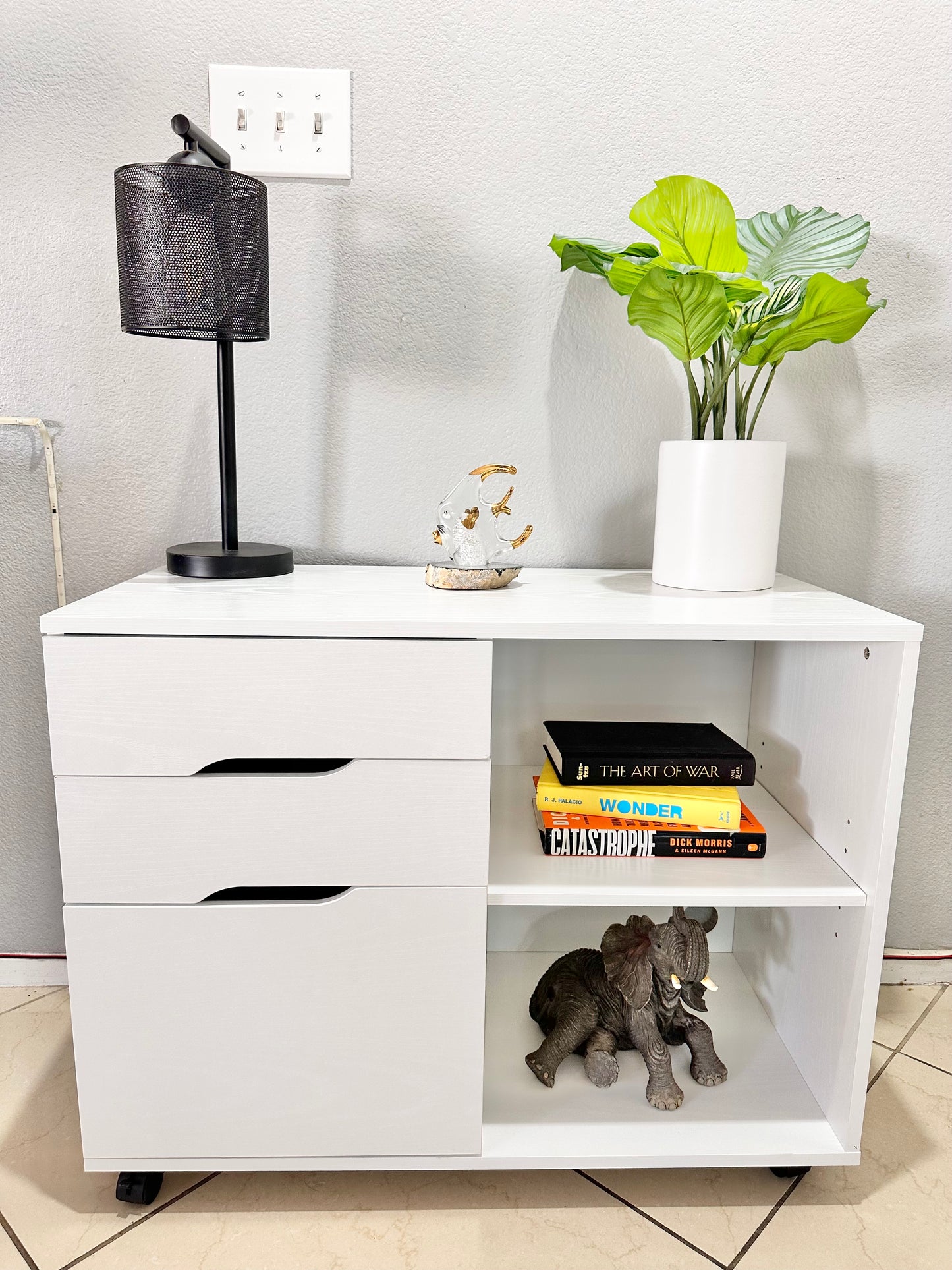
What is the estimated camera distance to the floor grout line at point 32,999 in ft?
3.93

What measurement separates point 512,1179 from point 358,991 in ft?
1.01

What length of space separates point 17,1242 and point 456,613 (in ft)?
2.53

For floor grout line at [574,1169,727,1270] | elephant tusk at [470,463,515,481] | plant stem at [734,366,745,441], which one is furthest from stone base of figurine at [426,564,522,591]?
floor grout line at [574,1169,727,1270]

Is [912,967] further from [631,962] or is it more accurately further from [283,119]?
[283,119]

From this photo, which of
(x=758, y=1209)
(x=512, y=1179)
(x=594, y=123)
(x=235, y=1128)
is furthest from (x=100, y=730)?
(x=594, y=123)

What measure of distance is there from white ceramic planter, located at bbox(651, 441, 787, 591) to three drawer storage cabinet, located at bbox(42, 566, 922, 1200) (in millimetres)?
43

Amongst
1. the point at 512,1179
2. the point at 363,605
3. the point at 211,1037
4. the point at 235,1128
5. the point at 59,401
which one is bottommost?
the point at 512,1179

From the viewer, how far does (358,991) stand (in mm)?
852

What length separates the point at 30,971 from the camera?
4.11ft

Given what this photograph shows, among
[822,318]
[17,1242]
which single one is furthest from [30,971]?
[822,318]

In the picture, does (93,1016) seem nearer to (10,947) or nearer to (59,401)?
(10,947)

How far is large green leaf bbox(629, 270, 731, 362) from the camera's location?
83cm

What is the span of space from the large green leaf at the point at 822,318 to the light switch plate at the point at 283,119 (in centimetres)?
58

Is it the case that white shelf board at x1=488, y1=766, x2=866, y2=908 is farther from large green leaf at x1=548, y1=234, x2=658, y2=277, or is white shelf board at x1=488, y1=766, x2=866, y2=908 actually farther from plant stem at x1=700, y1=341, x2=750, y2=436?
large green leaf at x1=548, y1=234, x2=658, y2=277
